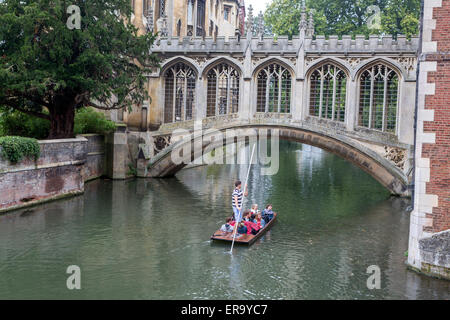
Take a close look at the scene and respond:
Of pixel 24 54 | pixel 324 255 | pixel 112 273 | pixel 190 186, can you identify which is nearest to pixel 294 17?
pixel 190 186

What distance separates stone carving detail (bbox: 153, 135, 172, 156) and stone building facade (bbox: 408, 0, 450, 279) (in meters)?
14.6

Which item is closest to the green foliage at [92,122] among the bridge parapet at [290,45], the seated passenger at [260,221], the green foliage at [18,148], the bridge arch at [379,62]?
the bridge parapet at [290,45]

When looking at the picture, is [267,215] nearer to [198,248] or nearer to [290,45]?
[198,248]

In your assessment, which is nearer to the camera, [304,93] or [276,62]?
[304,93]

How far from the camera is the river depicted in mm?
10195

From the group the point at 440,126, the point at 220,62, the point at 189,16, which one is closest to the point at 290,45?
the point at 220,62

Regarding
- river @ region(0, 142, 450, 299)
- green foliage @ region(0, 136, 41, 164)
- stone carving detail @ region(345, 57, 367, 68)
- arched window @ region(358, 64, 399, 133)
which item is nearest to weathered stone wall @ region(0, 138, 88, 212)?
green foliage @ region(0, 136, 41, 164)

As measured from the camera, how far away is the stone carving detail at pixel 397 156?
66.6ft

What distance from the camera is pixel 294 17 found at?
34469 mm

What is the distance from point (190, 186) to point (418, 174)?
1360cm

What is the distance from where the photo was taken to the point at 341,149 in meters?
21.2

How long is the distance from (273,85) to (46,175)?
10013mm

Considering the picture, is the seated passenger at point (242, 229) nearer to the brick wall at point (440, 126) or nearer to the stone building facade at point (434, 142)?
the stone building facade at point (434, 142)
